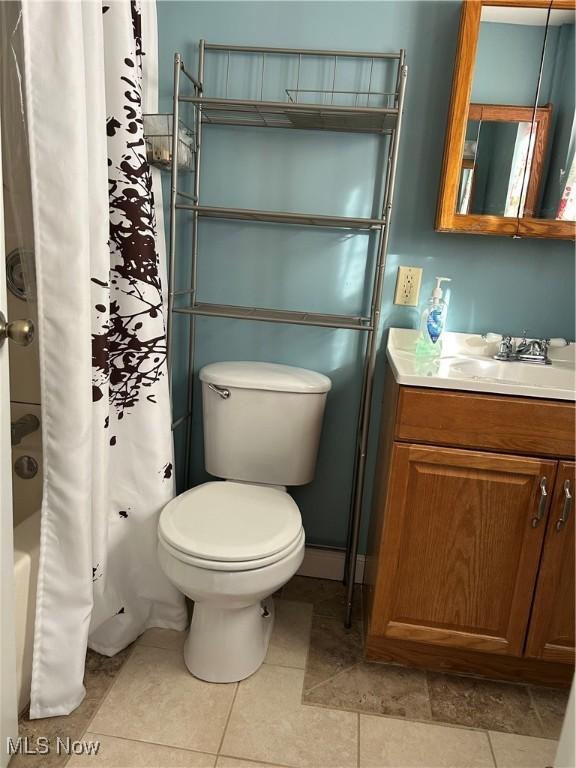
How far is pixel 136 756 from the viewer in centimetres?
138

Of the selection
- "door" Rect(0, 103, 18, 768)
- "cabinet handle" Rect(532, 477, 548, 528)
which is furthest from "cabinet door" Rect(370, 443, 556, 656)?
"door" Rect(0, 103, 18, 768)

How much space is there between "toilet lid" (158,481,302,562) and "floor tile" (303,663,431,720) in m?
0.46

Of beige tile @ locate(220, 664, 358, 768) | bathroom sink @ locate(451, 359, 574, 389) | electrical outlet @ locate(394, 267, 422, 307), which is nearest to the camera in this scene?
beige tile @ locate(220, 664, 358, 768)

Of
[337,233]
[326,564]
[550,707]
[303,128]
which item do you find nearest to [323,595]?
[326,564]

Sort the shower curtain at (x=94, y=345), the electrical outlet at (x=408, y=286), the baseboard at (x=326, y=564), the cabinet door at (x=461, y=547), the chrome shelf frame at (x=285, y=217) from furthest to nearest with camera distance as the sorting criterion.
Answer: the baseboard at (x=326, y=564) → the electrical outlet at (x=408, y=286) → the chrome shelf frame at (x=285, y=217) → the cabinet door at (x=461, y=547) → the shower curtain at (x=94, y=345)

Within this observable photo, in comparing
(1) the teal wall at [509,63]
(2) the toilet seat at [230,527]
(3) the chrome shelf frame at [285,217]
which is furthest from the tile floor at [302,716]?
(1) the teal wall at [509,63]

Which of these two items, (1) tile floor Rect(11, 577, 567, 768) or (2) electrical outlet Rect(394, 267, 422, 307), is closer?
(1) tile floor Rect(11, 577, 567, 768)

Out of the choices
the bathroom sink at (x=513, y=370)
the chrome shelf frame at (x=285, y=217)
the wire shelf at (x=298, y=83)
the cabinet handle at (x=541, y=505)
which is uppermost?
the wire shelf at (x=298, y=83)

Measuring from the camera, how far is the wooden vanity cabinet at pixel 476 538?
1503 mm

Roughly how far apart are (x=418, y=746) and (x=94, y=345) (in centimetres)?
128

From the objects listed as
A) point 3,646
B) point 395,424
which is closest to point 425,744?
point 395,424

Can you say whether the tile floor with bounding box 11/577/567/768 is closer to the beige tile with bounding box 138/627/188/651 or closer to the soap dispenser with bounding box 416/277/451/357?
the beige tile with bounding box 138/627/188/651

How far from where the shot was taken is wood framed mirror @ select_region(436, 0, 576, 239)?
5.63 ft

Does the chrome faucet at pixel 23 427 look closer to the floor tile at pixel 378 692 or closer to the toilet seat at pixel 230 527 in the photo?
the toilet seat at pixel 230 527
